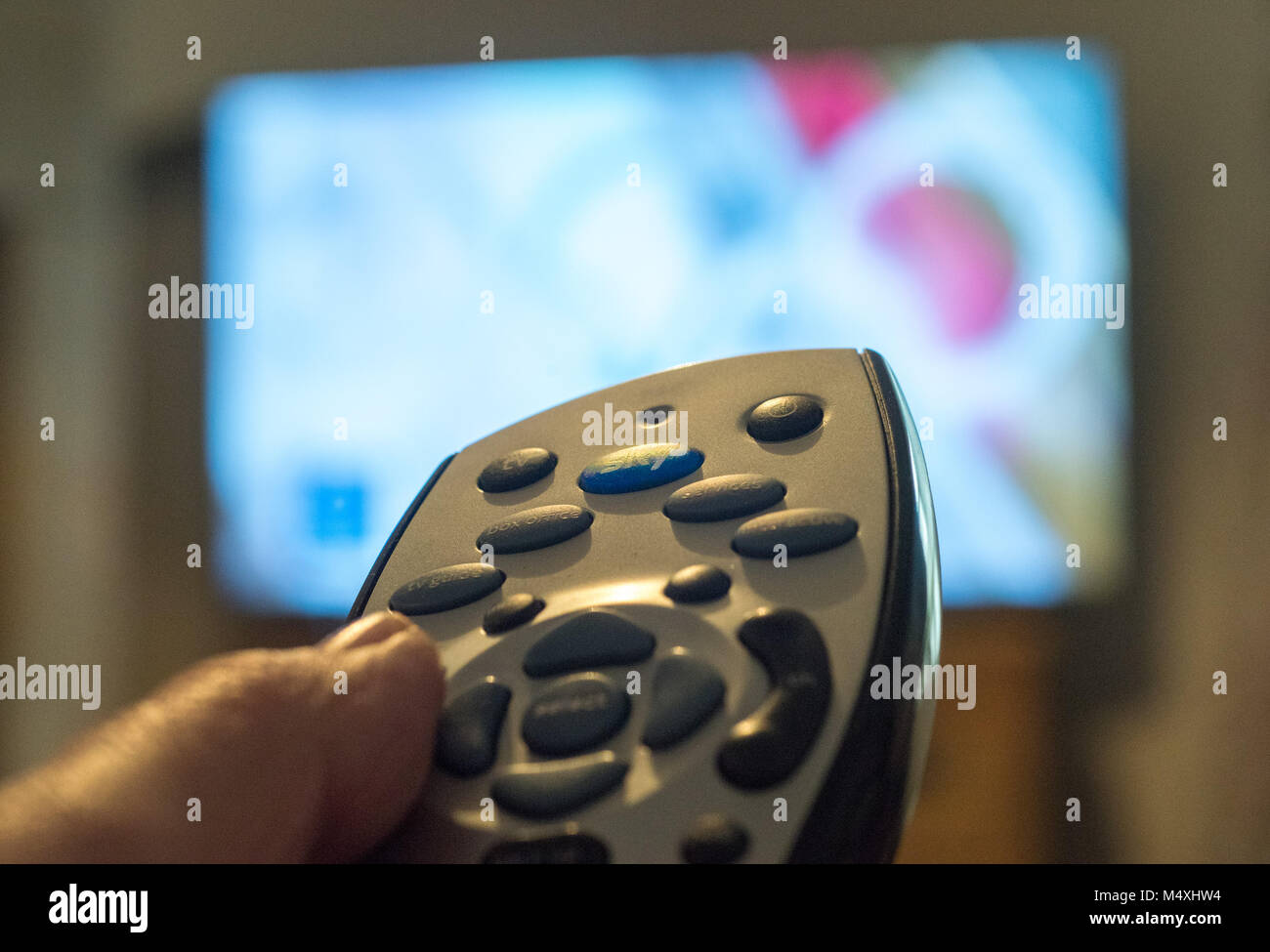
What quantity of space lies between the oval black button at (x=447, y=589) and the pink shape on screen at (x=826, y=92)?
0.60 metres

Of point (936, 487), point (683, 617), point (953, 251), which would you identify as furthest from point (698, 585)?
point (953, 251)

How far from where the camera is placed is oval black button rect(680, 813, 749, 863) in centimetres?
17

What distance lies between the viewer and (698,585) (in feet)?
0.72

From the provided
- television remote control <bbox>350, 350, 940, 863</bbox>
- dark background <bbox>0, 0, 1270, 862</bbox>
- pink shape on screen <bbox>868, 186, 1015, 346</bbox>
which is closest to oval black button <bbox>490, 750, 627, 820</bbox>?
television remote control <bbox>350, 350, 940, 863</bbox>

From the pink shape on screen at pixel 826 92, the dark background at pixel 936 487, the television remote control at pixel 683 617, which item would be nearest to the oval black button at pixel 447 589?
the television remote control at pixel 683 617

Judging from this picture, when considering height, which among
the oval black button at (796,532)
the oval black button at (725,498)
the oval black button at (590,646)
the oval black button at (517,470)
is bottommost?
the oval black button at (590,646)

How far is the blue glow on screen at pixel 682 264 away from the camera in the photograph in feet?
2.35

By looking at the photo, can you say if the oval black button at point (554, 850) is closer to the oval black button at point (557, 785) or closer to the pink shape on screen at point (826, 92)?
the oval black button at point (557, 785)

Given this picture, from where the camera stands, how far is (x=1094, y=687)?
0.74 m

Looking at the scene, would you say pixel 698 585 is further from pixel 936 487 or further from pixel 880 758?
pixel 936 487

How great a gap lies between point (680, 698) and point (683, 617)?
0.02m
